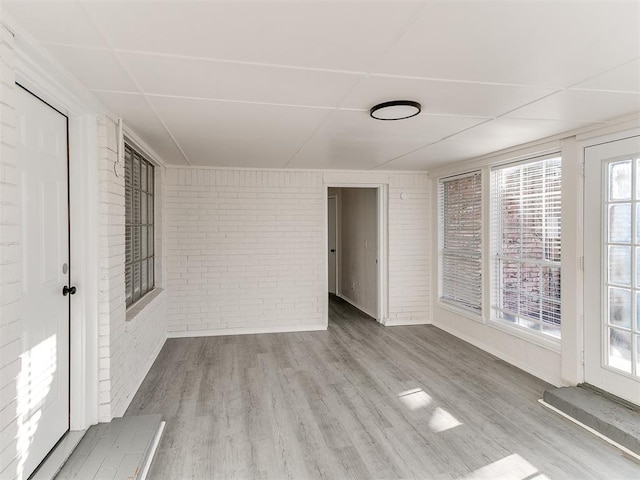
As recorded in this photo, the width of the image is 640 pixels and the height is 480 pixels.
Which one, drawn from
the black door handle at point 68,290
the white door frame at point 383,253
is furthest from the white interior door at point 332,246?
the black door handle at point 68,290

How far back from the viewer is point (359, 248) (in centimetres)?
676

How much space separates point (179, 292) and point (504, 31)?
4.61 metres

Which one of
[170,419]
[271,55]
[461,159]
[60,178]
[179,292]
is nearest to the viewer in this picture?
[271,55]

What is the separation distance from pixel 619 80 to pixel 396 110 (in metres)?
1.22

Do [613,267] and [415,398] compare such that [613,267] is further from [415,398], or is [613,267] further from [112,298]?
[112,298]

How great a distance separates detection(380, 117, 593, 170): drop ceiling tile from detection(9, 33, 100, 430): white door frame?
290 cm

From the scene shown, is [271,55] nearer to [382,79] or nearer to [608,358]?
[382,79]

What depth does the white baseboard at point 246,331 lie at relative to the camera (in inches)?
198

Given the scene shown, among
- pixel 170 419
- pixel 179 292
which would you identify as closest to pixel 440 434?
pixel 170 419

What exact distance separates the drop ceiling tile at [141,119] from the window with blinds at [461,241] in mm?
3483

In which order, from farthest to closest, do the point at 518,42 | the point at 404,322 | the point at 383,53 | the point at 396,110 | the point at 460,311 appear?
the point at 404,322 → the point at 460,311 → the point at 396,110 → the point at 383,53 → the point at 518,42

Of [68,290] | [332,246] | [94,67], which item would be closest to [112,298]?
[68,290]

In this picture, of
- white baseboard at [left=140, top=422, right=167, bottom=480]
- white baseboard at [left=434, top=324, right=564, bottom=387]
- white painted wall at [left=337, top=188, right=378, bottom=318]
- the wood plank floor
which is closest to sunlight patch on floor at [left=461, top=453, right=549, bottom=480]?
the wood plank floor

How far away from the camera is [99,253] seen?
101 inches
